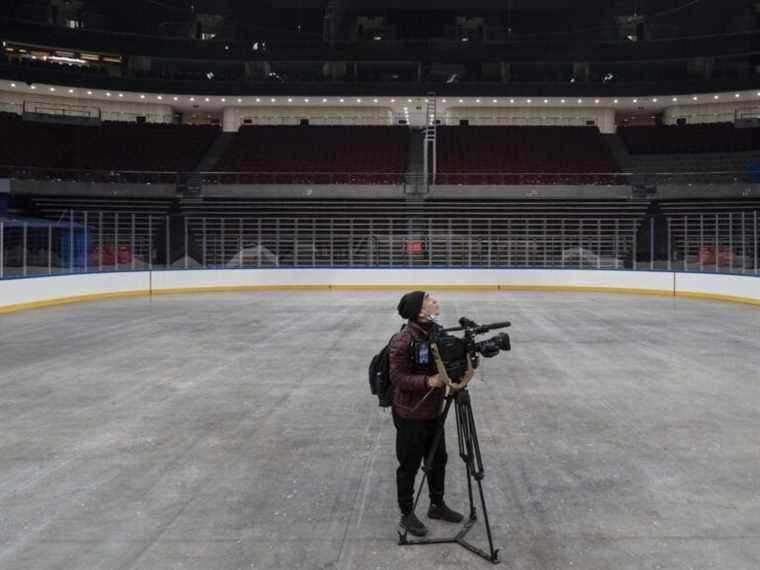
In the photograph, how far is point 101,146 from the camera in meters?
39.9

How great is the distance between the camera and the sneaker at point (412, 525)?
472 centimetres

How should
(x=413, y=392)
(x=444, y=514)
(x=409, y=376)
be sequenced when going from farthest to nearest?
(x=444, y=514) → (x=413, y=392) → (x=409, y=376)

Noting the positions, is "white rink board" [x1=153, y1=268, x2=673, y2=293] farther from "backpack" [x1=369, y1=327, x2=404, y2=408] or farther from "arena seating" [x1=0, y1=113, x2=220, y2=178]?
"backpack" [x1=369, y1=327, x2=404, y2=408]

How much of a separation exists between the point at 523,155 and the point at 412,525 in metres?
37.5

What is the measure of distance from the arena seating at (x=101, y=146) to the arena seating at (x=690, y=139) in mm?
26831

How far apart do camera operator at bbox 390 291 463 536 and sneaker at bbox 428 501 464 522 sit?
0.26m

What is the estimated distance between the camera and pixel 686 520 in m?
5.05

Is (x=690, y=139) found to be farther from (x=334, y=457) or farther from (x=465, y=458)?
(x=465, y=458)

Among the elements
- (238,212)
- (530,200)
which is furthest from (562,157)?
(238,212)

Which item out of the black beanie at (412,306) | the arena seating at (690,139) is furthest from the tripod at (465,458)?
the arena seating at (690,139)

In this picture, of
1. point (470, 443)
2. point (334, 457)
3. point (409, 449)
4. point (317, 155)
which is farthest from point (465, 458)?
point (317, 155)

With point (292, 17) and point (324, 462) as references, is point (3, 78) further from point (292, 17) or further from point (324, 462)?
point (324, 462)

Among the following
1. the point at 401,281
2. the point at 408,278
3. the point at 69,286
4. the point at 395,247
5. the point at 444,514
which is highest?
the point at 395,247

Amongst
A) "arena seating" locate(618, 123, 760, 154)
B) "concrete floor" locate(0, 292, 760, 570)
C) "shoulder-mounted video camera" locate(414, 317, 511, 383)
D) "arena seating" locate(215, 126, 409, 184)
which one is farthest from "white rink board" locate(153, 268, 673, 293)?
"shoulder-mounted video camera" locate(414, 317, 511, 383)
